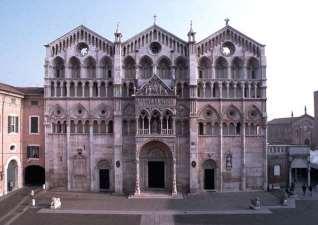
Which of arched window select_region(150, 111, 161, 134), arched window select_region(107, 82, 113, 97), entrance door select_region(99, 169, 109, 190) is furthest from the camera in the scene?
arched window select_region(107, 82, 113, 97)

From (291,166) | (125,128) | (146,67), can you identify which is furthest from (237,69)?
(125,128)

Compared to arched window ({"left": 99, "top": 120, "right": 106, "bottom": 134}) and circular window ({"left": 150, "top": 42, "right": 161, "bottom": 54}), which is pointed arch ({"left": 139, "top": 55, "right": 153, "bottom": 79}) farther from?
arched window ({"left": 99, "top": 120, "right": 106, "bottom": 134})

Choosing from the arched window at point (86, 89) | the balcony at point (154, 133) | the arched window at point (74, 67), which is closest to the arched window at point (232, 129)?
the balcony at point (154, 133)

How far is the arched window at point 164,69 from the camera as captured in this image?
173 feet

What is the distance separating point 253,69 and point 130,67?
1478cm

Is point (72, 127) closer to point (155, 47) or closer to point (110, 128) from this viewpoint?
point (110, 128)

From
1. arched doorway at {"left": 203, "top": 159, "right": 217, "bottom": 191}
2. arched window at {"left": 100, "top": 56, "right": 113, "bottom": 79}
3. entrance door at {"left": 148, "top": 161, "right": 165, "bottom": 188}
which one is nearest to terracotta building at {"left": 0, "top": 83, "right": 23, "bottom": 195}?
arched window at {"left": 100, "top": 56, "right": 113, "bottom": 79}

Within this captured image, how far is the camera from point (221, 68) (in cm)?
5300

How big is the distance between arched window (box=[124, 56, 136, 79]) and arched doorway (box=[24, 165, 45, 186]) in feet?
53.1

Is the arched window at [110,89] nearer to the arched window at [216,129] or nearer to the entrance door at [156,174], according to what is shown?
the entrance door at [156,174]

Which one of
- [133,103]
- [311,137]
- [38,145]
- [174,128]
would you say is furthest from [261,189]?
[311,137]

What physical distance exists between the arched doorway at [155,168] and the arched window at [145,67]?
8.36 meters

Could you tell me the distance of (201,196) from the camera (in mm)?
49000

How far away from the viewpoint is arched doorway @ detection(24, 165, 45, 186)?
54.7 m
